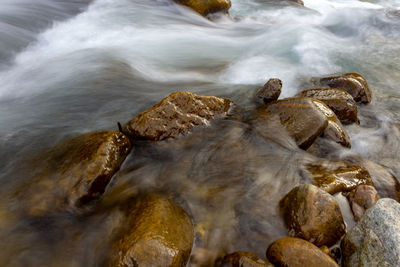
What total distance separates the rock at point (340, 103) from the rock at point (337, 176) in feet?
4.57

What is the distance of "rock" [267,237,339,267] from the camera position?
2516mm

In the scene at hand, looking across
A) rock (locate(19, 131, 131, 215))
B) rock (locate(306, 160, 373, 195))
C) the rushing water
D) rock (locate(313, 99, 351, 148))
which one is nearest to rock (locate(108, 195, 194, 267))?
the rushing water

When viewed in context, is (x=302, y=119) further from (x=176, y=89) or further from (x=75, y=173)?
(x=75, y=173)

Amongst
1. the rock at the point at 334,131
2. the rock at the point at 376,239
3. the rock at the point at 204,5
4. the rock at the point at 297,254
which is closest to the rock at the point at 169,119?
the rock at the point at 334,131

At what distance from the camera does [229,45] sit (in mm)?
9258

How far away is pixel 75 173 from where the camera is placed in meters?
3.34

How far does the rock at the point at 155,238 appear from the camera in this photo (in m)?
2.47

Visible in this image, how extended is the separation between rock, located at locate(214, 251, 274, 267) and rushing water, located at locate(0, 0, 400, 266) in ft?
0.49

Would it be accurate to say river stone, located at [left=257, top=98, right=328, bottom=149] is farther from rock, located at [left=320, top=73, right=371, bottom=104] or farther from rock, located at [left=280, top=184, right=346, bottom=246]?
rock, located at [left=320, top=73, right=371, bottom=104]

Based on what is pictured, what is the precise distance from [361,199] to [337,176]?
390mm

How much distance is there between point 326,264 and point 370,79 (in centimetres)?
632

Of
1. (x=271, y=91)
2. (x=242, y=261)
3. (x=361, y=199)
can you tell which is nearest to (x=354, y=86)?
(x=271, y=91)

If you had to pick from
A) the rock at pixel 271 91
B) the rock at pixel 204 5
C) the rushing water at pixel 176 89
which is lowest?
the rushing water at pixel 176 89

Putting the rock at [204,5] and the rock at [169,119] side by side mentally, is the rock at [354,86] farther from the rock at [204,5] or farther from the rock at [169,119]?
the rock at [204,5]
